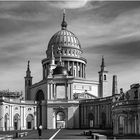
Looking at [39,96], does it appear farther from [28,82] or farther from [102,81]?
[102,81]

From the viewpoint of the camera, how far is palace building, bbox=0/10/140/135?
123 meters

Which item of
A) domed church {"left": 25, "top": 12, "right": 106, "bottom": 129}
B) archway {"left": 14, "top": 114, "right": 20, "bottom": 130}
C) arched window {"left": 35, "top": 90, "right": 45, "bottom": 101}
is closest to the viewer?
archway {"left": 14, "top": 114, "right": 20, "bottom": 130}

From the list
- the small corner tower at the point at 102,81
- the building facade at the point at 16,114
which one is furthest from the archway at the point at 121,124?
the small corner tower at the point at 102,81

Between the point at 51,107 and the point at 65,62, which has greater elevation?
the point at 65,62

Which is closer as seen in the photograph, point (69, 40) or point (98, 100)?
point (98, 100)

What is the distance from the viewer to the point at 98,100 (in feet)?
410

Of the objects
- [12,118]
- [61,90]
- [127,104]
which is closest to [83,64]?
[61,90]

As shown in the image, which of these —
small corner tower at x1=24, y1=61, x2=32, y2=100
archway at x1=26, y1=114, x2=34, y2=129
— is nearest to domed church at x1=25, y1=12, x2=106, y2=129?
small corner tower at x1=24, y1=61, x2=32, y2=100

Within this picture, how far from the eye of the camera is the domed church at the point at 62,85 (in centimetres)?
12975

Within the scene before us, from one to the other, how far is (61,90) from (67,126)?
40.0 ft

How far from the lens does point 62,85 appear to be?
13225 cm

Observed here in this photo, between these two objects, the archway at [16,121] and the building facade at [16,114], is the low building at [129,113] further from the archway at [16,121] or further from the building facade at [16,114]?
the archway at [16,121]

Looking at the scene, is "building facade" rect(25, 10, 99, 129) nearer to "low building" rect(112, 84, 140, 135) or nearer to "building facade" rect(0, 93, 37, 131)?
"building facade" rect(0, 93, 37, 131)

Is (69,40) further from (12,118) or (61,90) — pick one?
(12,118)
